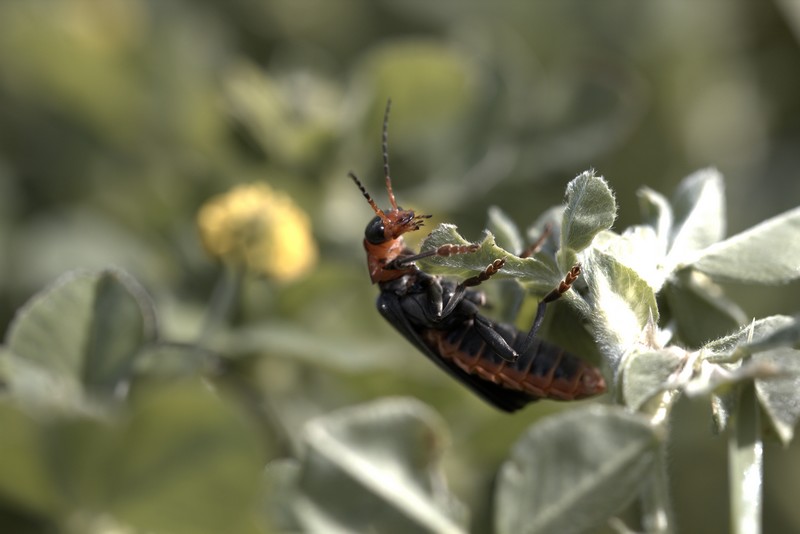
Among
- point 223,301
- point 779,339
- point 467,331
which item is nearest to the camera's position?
point 779,339

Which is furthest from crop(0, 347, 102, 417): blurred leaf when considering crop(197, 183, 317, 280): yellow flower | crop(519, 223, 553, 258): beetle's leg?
crop(519, 223, 553, 258): beetle's leg

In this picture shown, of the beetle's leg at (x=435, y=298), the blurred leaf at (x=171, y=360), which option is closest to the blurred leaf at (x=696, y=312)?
the beetle's leg at (x=435, y=298)

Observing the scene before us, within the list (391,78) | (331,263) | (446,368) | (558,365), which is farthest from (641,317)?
(391,78)

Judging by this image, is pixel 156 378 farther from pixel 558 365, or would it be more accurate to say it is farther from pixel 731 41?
pixel 731 41

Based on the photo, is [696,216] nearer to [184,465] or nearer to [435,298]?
[435,298]

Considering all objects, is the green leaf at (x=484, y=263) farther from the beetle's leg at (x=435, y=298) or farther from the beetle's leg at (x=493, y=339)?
the beetle's leg at (x=435, y=298)

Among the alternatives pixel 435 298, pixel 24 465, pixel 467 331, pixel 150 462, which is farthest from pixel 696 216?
pixel 24 465

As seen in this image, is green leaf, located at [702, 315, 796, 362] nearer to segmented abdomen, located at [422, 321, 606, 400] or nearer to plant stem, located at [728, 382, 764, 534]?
plant stem, located at [728, 382, 764, 534]
